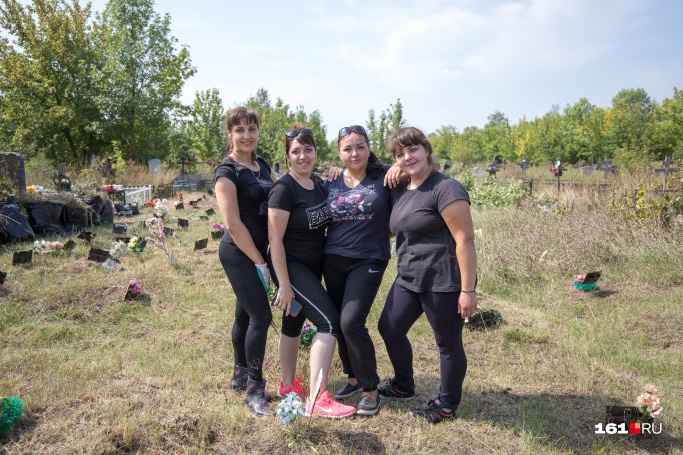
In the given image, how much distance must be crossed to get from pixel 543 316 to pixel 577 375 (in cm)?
147

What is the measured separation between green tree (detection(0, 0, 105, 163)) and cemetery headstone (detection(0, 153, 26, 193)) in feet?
51.8

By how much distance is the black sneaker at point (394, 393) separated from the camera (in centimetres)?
328

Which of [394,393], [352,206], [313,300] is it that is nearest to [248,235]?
[313,300]

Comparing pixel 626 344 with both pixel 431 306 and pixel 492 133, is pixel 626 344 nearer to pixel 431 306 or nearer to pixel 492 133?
pixel 431 306

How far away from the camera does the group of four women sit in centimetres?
280

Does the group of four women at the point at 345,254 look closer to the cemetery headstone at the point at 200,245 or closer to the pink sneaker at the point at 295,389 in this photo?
the pink sneaker at the point at 295,389

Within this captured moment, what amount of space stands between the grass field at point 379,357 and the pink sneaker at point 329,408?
80mm

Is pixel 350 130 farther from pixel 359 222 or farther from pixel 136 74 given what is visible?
pixel 136 74

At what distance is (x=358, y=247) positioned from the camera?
2.92 meters

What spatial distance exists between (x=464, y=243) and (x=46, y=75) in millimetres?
26811

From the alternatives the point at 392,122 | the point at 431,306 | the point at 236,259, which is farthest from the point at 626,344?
the point at 392,122

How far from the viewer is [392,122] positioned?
67.1 ft

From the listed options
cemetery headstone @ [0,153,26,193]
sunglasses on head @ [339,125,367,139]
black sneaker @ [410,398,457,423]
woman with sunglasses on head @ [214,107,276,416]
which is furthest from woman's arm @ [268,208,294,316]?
cemetery headstone @ [0,153,26,193]

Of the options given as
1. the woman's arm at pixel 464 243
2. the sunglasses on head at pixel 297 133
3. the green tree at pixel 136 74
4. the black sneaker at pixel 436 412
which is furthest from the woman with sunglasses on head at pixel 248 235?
the green tree at pixel 136 74
